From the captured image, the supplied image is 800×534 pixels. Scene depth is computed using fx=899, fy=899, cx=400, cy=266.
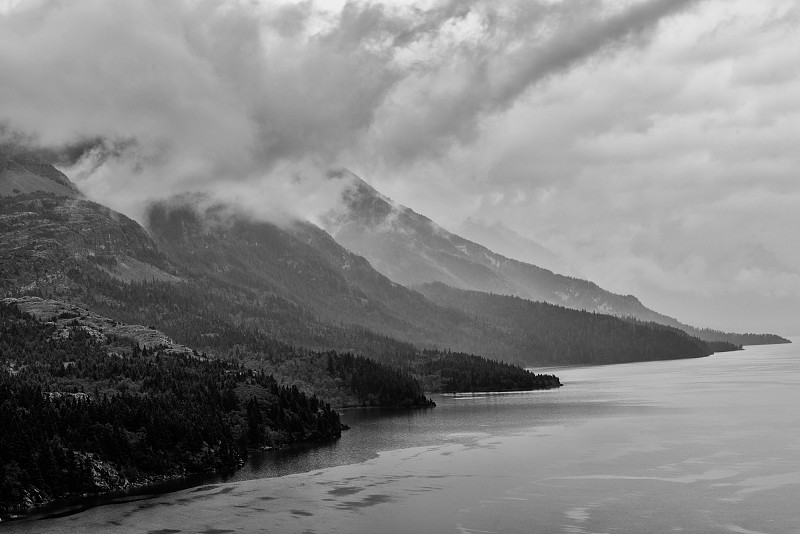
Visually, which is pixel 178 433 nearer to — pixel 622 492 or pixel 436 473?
pixel 436 473

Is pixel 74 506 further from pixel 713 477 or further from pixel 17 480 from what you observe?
pixel 713 477

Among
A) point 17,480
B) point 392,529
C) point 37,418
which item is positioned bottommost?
point 392,529

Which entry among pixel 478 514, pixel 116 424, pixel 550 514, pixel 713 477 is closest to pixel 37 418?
pixel 116 424

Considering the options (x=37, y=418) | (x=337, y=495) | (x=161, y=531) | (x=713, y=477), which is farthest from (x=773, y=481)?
(x=37, y=418)

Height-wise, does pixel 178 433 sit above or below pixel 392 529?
above

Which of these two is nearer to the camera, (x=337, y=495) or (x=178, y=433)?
(x=337, y=495)

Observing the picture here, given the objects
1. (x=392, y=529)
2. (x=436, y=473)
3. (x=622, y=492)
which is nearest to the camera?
(x=392, y=529)

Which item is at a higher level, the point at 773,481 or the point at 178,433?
the point at 178,433

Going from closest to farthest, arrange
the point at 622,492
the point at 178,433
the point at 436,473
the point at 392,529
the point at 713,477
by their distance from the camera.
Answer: the point at 392,529 < the point at 622,492 < the point at 713,477 < the point at 436,473 < the point at 178,433

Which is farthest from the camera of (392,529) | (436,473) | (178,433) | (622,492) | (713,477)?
(178,433)
